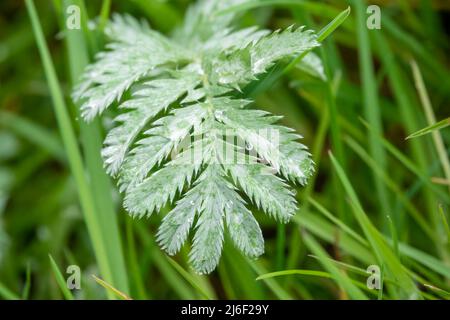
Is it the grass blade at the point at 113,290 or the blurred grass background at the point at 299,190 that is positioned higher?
the blurred grass background at the point at 299,190

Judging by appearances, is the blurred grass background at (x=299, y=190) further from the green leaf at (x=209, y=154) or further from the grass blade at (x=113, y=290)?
the green leaf at (x=209, y=154)

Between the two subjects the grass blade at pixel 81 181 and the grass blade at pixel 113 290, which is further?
the grass blade at pixel 81 181

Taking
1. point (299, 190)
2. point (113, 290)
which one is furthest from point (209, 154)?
point (299, 190)

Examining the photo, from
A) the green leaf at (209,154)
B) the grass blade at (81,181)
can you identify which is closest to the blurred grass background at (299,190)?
the grass blade at (81,181)

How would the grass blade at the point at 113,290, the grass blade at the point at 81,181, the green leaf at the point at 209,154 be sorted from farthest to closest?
the grass blade at the point at 81,181 < the grass blade at the point at 113,290 < the green leaf at the point at 209,154

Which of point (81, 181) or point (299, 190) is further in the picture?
point (299, 190)

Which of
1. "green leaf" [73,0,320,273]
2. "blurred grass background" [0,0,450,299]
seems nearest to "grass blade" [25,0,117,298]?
"blurred grass background" [0,0,450,299]

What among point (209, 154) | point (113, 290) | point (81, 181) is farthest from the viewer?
point (81, 181)

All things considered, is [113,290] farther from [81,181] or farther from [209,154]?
[209,154]

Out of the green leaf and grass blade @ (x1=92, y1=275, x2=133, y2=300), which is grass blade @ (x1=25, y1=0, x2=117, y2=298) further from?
the green leaf
